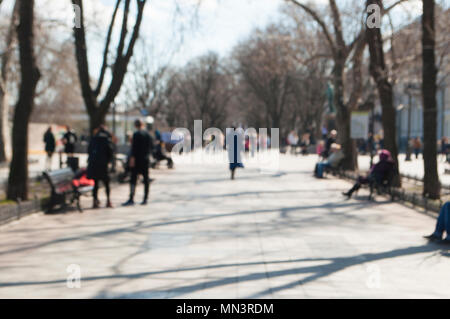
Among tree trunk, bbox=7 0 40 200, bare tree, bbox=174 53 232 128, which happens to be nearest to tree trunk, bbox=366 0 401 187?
tree trunk, bbox=7 0 40 200

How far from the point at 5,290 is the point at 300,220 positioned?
6164mm

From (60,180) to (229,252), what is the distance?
629cm

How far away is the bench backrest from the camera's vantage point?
1263 centimetres

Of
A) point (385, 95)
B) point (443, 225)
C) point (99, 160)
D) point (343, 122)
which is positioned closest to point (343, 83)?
point (343, 122)

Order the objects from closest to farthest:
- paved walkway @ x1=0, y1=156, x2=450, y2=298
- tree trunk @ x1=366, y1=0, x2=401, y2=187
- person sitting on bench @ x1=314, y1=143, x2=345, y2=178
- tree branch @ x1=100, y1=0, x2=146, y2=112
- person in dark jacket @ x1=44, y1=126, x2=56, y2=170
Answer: paved walkway @ x1=0, y1=156, x2=450, y2=298 → tree trunk @ x1=366, y1=0, x2=401, y2=187 → tree branch @ x1=100, y1=0, x2=146, y2=112 → person sitting on bench @ x1=314, y1=143, x2=345, y2=178 → person in dark jacket @ x1=44, y1=126, x2=56, y2=170

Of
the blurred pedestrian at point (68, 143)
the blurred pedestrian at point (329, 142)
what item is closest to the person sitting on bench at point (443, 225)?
the blurred pedestrian at point (329, 142)

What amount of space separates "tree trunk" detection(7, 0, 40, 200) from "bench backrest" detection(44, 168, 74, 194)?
25.5 inches

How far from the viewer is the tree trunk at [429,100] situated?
45.5ft

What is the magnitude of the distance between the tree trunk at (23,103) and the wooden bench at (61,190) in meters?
0.64

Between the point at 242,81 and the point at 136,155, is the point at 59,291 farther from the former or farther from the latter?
the point at 242,81

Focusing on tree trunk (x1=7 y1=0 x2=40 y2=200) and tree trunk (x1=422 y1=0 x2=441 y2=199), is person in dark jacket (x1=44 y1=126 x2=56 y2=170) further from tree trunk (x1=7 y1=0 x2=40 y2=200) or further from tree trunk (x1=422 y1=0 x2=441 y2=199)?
tree trunk (x1=422 y1=0 x2=441 y2=199)

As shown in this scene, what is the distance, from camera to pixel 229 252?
26.5 ft

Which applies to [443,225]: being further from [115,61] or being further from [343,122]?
[343,122]
